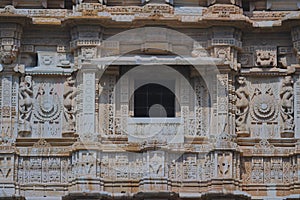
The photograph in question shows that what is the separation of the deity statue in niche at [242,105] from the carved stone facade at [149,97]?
2cm

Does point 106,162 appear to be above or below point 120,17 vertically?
below

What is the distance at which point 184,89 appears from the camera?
26.0 metres

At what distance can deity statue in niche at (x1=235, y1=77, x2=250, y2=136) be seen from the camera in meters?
25.8

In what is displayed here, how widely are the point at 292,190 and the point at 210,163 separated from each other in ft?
4.66

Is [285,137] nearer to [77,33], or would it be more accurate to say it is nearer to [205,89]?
[205,89]

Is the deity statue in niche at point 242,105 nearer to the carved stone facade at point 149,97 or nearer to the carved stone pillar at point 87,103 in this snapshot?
the carved stone facade at point 149,97

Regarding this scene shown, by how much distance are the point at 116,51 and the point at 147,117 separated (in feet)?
4.02

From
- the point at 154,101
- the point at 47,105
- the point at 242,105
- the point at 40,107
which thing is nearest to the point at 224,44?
the point at 242,105

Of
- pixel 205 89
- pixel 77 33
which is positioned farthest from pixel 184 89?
pixel 77 33

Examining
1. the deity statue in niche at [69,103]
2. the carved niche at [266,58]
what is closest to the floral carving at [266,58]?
the carved niche at [266,58]

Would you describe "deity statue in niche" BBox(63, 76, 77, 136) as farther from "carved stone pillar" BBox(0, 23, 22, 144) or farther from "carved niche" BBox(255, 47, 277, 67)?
"carved niche" BBox(255, 47, 277, 67)

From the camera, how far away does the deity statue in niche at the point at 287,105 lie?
84.5 feet

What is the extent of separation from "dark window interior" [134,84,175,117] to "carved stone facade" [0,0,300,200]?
17 millimetres

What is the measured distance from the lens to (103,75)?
84.8ft
